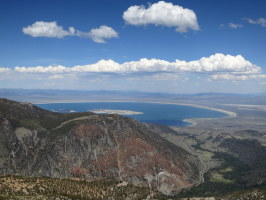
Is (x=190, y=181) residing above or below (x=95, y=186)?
below

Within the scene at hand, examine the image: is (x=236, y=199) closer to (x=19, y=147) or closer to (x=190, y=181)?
(x=190, y=181)

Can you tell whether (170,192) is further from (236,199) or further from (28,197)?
(28,197)

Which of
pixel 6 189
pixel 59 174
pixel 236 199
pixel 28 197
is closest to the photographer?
pixel 28 197

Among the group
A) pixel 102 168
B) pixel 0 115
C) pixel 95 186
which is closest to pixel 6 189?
pixel 95 186

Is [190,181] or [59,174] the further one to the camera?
[190,181]

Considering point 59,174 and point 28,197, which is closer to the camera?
point 28,197

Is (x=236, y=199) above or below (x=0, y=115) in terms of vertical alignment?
below

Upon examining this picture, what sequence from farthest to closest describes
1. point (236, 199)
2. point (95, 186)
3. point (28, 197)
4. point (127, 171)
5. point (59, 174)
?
1. point (127, 171)
2. point (59, 174)
3. point (95, 186)
4. point (236, 199)
5. point (28, 197)

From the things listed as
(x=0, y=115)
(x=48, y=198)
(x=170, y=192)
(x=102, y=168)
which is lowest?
(x=170, y=192)

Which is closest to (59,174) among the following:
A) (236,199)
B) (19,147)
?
(19,147)
